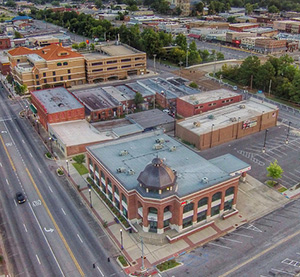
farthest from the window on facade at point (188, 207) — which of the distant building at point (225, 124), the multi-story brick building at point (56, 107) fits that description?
the multi-story brick building at point (56, 107)

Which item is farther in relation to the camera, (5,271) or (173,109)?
(173,109)

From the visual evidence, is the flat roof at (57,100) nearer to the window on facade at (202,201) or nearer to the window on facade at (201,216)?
the window on facade at (202,201)

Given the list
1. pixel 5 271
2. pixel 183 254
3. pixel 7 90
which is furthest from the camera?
pixel 7 90

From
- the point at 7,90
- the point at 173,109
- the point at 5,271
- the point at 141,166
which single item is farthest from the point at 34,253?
the point at 7,90

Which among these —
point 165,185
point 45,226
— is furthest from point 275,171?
point 45,226

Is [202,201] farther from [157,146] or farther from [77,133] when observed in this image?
[77,133]

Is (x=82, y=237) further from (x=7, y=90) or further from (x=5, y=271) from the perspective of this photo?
(x=7, y=90)
